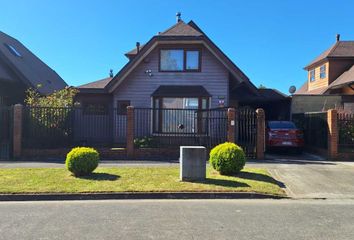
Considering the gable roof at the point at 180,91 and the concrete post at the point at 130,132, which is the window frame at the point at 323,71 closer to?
the gable roof at the point at 180,91

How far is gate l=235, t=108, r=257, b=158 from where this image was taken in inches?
656

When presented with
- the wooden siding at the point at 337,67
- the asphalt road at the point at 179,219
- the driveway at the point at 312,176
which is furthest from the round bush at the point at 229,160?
the wooden siding at the point at 337,67

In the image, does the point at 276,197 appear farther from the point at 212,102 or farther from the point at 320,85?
the point at 320,85

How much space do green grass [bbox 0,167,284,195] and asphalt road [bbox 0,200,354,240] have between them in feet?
2.55

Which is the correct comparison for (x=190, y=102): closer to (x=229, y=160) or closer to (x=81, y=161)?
(x=229, y=160)

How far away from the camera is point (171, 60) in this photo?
854 inches

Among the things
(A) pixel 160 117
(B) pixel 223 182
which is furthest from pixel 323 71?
(B) pixel 223 182

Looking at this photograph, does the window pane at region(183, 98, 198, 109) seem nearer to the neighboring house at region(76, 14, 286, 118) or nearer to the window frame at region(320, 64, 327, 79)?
the neighboring house at region(76, 14, 286, 118)

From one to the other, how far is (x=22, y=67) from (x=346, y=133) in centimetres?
1913

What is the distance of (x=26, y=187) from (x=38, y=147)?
23.5ft

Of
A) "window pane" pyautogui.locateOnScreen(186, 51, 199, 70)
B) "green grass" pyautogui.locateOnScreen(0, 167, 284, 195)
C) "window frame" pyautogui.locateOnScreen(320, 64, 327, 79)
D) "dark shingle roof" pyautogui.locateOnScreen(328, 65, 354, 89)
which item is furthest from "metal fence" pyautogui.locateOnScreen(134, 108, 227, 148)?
"window frame" pyautogui.locateOnScreen(320, 64, 327, 79)

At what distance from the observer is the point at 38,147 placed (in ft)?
57.2

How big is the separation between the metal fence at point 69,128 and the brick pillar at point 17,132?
41 cm

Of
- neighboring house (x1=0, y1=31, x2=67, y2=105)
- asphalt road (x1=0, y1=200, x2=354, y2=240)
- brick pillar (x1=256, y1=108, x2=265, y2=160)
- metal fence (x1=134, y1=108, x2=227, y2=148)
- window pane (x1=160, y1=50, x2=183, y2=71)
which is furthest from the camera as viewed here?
neighboring house (x1=0, y1=31, x2=67, y2=105)
